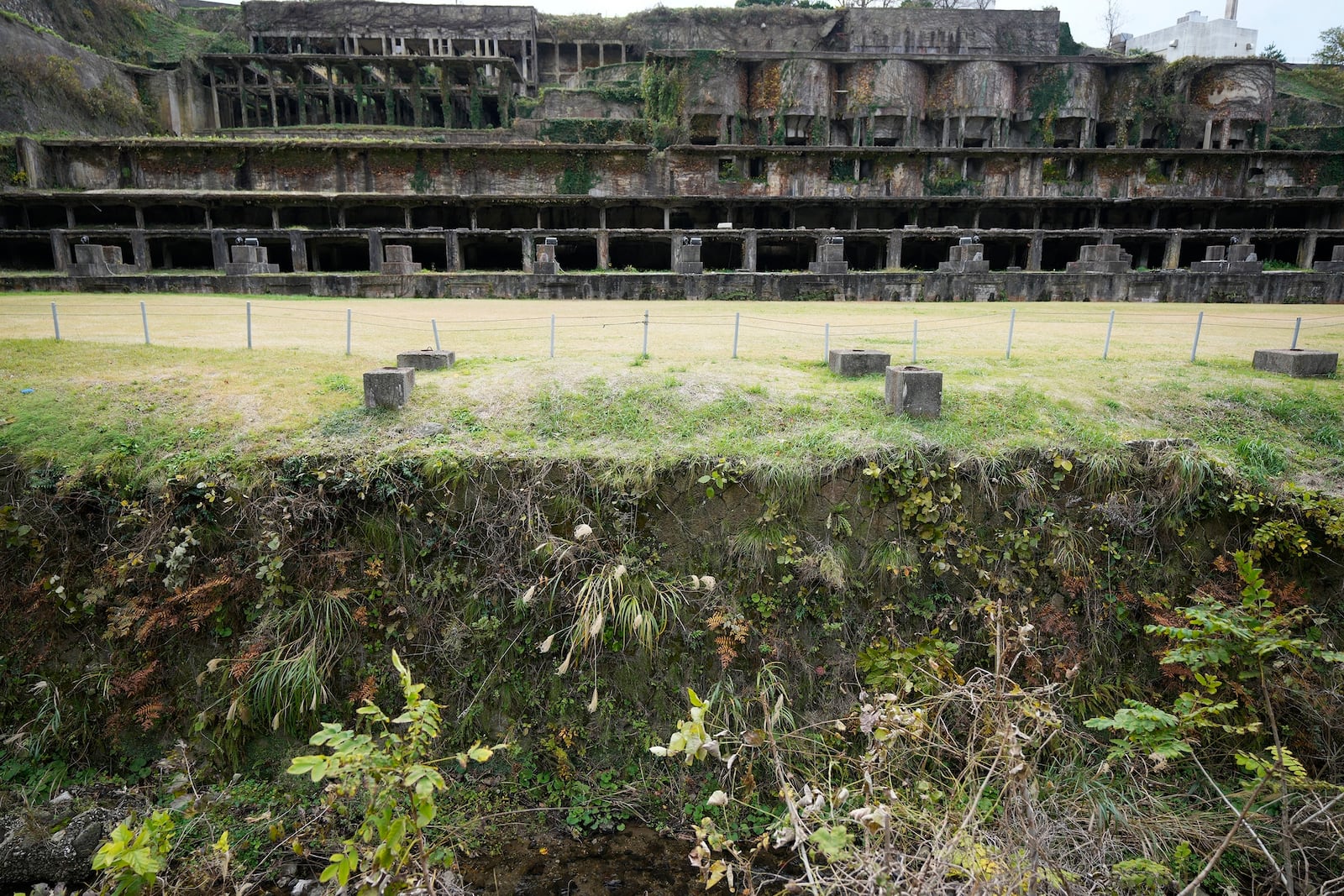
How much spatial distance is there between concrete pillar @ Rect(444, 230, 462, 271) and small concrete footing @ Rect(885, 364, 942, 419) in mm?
18528

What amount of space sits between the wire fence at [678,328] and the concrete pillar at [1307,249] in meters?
9.22

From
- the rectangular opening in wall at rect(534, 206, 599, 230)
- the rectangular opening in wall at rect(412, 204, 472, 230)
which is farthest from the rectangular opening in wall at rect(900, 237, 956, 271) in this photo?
the rectangular opening in wall at rect(412, 204, 472, 230)

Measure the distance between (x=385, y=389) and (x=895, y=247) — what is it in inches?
800

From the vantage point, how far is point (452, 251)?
23203 mm

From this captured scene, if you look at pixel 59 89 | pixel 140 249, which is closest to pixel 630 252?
pixel 140 249

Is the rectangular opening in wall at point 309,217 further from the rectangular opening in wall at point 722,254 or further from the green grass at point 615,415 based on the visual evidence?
the green grass at point 615,415

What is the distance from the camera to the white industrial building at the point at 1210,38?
56312 mm

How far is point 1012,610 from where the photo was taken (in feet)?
21.9

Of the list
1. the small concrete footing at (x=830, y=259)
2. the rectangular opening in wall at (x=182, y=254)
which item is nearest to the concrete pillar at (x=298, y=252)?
the rectangular opening in wall at (x=182, y=254)

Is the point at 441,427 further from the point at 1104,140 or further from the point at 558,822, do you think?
the point at 1104,140

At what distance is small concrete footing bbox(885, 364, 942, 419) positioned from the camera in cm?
785

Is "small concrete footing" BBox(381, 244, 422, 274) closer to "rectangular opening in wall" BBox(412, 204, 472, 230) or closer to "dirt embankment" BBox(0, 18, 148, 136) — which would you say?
"rectangular opening in wall" BBox(412, 204, 472, 230)

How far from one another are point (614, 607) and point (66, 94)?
37.9 metres

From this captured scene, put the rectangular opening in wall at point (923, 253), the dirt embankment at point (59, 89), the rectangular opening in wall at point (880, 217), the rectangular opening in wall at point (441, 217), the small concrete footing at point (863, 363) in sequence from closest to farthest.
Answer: the small concrete footing at point (863, 363)
the rectangular opening in wall at point (923, 253)
the rectangular opening in wall at point (441, 217)
the dirt embankment at point (59, 89)
the rectangular opening in wall at point (880, 217)
